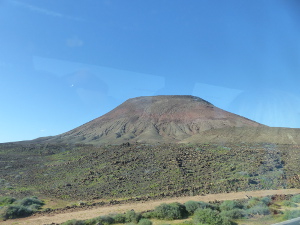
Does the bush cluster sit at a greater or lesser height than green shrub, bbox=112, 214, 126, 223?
greater

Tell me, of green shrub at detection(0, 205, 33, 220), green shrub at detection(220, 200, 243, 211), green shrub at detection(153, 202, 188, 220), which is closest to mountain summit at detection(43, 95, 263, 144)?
green shrub at detection(0, 205, 33, 220)

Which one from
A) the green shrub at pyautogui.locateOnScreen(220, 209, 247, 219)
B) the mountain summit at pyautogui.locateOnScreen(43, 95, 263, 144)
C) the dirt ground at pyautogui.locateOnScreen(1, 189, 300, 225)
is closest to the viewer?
the green shrub at pyautogui.locateOnScreen(220, 209, 247, 219)

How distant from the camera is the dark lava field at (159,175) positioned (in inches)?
928

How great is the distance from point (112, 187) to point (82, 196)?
302cm

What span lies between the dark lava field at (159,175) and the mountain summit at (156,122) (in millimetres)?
56499

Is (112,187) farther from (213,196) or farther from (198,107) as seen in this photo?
(198,107)

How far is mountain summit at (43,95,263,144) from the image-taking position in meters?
102

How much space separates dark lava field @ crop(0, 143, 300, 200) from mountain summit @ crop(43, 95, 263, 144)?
5650cm

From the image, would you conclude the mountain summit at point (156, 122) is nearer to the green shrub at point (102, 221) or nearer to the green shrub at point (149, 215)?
the green shrub at point (149, 215)

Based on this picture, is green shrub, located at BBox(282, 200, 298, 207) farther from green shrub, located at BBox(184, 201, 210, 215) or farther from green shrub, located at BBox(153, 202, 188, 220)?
green shrub, located at BBox(153, 202, 188, 220)

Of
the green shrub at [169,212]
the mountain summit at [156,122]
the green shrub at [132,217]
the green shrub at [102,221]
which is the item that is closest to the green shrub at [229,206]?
the green shrub at [169,212]

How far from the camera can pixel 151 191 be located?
23203 mm

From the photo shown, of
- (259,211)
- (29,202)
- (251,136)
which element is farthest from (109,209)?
(251,136)

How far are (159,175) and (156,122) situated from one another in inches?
3487
